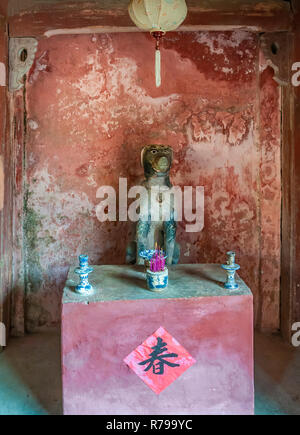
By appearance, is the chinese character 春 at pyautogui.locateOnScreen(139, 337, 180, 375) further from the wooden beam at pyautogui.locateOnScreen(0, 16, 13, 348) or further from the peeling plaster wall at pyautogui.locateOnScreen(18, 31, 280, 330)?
the wooden beam at pyautogui.locateOnScreen(0, 16, 13, 348)

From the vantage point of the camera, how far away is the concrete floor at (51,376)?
2.91m

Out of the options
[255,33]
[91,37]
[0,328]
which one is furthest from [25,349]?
[255,33]

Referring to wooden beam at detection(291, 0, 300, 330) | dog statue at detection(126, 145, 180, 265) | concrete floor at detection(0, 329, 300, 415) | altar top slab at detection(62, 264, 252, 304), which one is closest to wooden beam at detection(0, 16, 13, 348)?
concrete floor at detection(0, 329, 300, 415)

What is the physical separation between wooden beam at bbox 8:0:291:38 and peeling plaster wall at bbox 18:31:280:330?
0.30m

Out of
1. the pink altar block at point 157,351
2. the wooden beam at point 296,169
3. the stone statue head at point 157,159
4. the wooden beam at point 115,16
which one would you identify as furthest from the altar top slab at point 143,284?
the wooden beam at point 115,16

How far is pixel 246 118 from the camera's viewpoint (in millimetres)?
4164

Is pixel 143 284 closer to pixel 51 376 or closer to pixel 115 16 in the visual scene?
pixel 51 376

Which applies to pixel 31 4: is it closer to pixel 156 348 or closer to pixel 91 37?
pixel 91 37

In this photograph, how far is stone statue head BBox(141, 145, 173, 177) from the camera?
11.6ft

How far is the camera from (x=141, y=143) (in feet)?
13.8

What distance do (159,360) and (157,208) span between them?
4.70 feet

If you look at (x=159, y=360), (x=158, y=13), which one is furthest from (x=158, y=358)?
(x=158, y=13)
